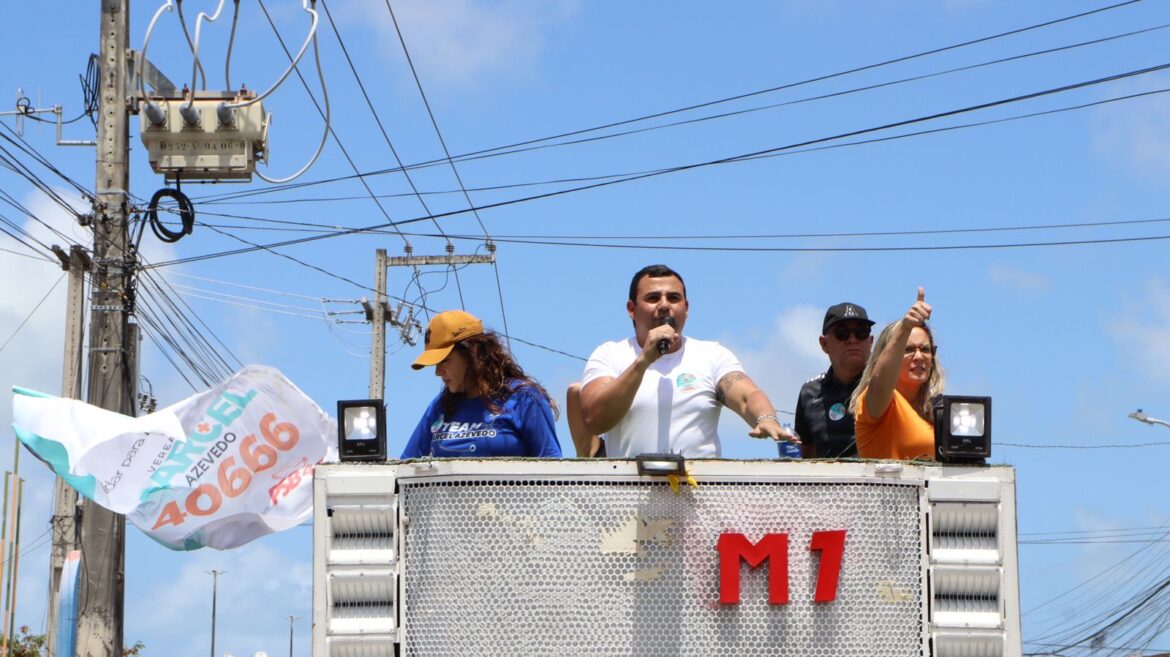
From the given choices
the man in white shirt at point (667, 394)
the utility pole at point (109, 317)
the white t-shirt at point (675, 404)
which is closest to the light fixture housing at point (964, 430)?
the man in white shirt at point (667, 394)

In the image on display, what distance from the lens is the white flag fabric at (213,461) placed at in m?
9.78

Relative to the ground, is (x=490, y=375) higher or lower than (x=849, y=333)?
lower

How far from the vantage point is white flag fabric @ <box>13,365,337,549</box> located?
385 inches

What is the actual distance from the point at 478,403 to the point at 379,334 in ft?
78.7

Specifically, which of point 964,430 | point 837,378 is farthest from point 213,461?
point 964,430

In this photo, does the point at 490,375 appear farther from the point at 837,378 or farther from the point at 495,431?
the point at 837,378

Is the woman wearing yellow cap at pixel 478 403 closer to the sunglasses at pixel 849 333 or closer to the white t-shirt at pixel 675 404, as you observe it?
the white t-shirt at pixel 675 404

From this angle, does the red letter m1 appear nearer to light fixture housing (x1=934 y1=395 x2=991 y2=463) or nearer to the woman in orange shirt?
Answer: light fixture housing (x1=934 y1=395 x2=991 y2=463)

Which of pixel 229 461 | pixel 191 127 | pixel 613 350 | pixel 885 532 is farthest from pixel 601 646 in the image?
pixel 191 127

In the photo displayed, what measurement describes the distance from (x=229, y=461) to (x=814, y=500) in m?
6.10

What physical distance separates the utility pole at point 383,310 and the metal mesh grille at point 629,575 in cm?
2432

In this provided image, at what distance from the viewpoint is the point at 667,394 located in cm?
571

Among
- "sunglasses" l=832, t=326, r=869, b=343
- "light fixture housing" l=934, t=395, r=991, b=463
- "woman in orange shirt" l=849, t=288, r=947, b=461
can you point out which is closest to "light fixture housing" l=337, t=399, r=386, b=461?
"light fixture housing" l=934, t=395, r=991, b=463

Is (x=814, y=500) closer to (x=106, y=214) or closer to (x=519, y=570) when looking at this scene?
(x=519, y=570)
